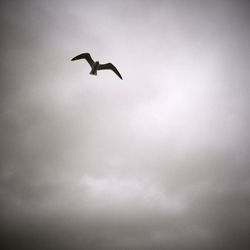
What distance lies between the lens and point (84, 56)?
1419 inches

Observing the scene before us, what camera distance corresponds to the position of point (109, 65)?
121 ft

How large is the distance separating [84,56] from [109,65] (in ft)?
12.9
